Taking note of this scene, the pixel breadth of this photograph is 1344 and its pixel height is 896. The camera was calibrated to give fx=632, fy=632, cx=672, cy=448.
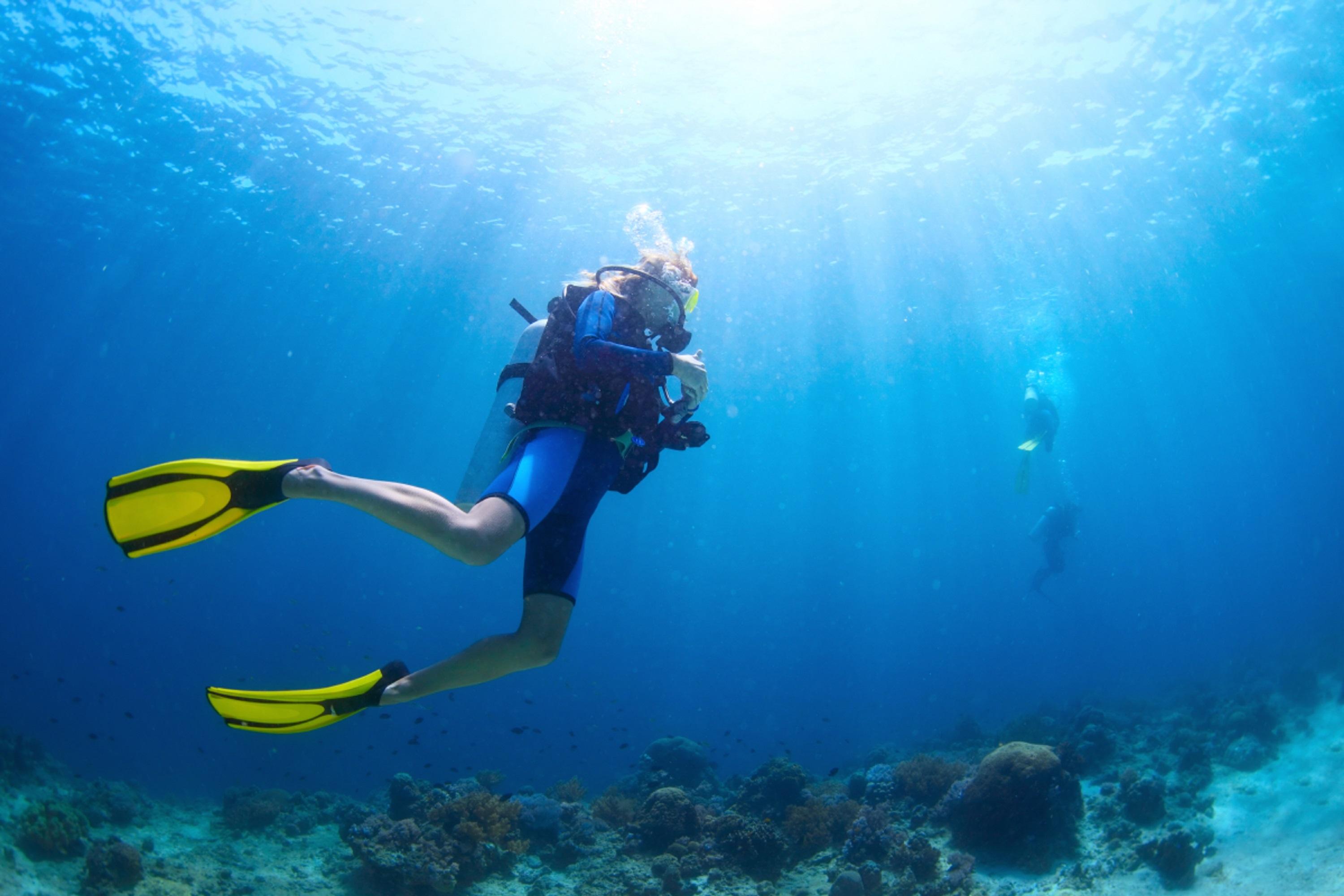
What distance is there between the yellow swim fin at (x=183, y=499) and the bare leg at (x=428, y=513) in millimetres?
165

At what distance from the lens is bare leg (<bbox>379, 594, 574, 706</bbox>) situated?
125 inches

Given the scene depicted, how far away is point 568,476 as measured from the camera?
137 inches

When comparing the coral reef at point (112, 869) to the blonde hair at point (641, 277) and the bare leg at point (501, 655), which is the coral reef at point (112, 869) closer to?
the bare leg at point (501, 655)

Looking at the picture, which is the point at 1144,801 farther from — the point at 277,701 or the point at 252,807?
the point at 252,807

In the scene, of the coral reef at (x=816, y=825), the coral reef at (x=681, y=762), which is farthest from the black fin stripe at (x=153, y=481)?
the coral reef at (x=681, y=762)

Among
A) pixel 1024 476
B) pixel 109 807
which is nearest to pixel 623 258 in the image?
pixel 1024 476

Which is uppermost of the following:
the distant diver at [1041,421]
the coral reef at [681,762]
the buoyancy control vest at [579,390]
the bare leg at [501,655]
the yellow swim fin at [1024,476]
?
the distant diver at [1041,421]

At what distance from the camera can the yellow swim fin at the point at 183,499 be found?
10.1 ft

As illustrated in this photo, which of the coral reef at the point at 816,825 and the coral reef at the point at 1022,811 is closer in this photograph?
the coral reef at the point at 1022,811

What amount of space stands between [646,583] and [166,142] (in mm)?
118145

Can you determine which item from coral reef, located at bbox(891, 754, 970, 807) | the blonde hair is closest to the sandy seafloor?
coral reef, located at bbox(891, 754, 970, 807)

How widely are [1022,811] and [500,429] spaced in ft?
25.7

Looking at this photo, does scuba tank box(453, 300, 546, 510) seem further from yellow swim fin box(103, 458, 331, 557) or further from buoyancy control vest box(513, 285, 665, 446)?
yellow swim fin box(103, 458, 331, 557)

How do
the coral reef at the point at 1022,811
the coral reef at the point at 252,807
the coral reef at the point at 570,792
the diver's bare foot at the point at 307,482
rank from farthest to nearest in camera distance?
the coral reef at the point at 252,807
the coral reef at the point at 570,792
the coral reef at the point at 1022,811
the diver's bare foot at the point at 307,482
